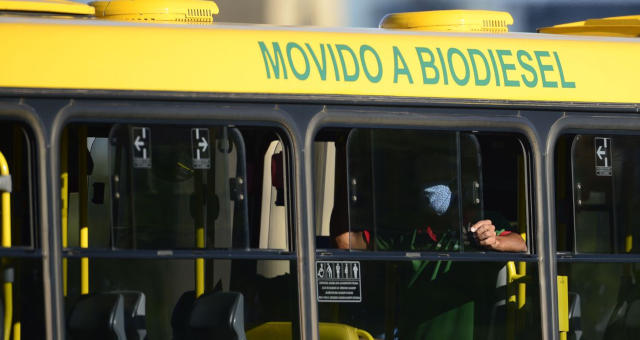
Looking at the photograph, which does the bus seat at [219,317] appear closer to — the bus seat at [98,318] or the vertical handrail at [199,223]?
the vertical handrail at [199,223]

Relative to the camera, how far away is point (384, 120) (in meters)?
5.78

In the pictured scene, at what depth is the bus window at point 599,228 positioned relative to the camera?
20.1ft

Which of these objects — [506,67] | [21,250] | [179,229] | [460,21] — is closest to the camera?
[21,250]

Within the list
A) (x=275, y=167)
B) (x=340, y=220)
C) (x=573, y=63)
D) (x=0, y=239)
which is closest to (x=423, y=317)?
(x=340, y=220)

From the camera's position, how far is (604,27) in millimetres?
6840

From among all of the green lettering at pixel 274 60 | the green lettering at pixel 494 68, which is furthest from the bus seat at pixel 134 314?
the green lettering at pixel 494 68

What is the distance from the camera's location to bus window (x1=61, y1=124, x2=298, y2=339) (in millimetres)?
5477

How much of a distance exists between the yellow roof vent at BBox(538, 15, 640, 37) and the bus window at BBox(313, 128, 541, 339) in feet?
3.77

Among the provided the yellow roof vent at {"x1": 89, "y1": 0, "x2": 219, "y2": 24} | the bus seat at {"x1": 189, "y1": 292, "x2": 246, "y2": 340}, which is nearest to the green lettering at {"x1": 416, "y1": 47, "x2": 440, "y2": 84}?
the yellow roof vent at {"x1": 89, "y1": 0, "x2": 219, "y2": 24}

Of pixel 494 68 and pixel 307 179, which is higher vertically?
pixel 494 68

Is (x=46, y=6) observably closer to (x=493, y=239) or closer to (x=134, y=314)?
(x=134, y=314)

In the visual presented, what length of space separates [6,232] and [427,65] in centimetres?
195

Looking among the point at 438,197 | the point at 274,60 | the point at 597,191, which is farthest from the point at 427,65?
the point at 597,191

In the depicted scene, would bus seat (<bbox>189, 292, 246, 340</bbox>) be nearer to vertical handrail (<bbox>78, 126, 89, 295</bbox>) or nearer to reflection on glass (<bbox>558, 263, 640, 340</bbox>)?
vertical handrail (<bbox>78, 126, 89, 295</bbox>)
